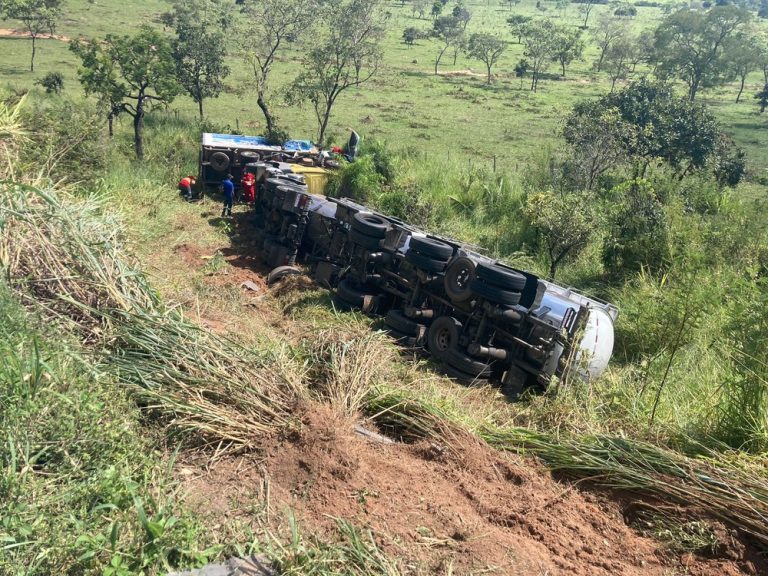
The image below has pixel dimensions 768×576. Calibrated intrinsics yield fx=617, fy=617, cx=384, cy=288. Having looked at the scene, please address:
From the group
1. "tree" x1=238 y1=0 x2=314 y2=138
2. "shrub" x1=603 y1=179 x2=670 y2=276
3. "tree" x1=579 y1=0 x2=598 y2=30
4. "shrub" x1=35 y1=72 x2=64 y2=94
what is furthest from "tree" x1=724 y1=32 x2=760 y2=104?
"tree" x1=579 y1=0 x2=598 y2=30

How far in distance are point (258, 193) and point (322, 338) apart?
7.91 m

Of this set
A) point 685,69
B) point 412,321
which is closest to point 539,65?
point 685,69

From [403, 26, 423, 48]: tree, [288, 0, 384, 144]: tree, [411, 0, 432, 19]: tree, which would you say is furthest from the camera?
[411, 0, 432, 19]: tree

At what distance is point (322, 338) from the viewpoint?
6.26 meters

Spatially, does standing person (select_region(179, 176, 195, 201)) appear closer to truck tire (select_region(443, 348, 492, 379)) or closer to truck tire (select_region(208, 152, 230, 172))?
truck tire (select_region(208, 152, 230, 172))

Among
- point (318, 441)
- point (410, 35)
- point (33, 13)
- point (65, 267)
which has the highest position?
point (410, 35)

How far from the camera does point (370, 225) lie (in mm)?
9328

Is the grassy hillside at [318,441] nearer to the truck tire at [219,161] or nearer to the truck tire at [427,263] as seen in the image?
the truck tire at [427,263]

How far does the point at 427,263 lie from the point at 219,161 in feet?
29.3

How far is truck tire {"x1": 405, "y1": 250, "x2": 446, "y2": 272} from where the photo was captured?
848cm

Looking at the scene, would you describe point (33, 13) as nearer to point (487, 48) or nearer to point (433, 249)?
point (487, 48)

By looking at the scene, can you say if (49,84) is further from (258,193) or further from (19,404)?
(19,404)

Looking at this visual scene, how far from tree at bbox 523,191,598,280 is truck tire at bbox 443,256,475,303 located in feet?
13.4

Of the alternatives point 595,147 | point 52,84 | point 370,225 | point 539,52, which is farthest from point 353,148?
point 539,52
